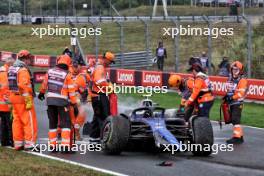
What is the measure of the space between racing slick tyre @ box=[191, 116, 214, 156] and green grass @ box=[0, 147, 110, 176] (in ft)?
8.32

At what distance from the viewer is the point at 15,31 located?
191 ft

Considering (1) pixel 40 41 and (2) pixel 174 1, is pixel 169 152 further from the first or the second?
(2) pixel 174 1

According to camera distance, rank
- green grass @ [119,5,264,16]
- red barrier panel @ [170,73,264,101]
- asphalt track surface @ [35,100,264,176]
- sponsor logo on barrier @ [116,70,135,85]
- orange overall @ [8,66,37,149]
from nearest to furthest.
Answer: asphalt track surface @ [35,100,264,176] < orange overall @ [8,66,37,149] < red barrier panel @ [170,73,264,101] < sponsor logo on barrier @ [116,70,135,85] < green grass @ [119,5,264,16]

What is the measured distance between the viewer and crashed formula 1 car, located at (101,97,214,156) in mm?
12750

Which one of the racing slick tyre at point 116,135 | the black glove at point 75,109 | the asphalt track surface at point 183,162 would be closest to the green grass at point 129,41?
the black glove at point 75,109

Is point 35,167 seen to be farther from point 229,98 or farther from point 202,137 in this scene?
point 229,98

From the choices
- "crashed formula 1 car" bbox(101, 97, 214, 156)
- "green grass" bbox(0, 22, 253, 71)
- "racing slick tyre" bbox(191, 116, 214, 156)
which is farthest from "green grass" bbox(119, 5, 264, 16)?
"racing slick tyre" bbox(191, 116, 214, 156)

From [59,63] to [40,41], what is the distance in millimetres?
40766

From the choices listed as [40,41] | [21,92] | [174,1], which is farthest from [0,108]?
[174,1]

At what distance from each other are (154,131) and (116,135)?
0.68 metres

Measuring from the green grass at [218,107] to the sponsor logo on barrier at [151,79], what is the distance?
0.63m

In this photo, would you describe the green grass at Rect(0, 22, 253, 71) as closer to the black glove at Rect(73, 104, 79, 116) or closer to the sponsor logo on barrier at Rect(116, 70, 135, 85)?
the sponsor logo on barrier at Rect(116, 70, 135, 85)

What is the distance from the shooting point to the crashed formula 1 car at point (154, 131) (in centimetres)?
1275

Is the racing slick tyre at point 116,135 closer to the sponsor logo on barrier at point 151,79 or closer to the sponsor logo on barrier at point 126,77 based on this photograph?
the sponsor logo on barrier at point 151,79
